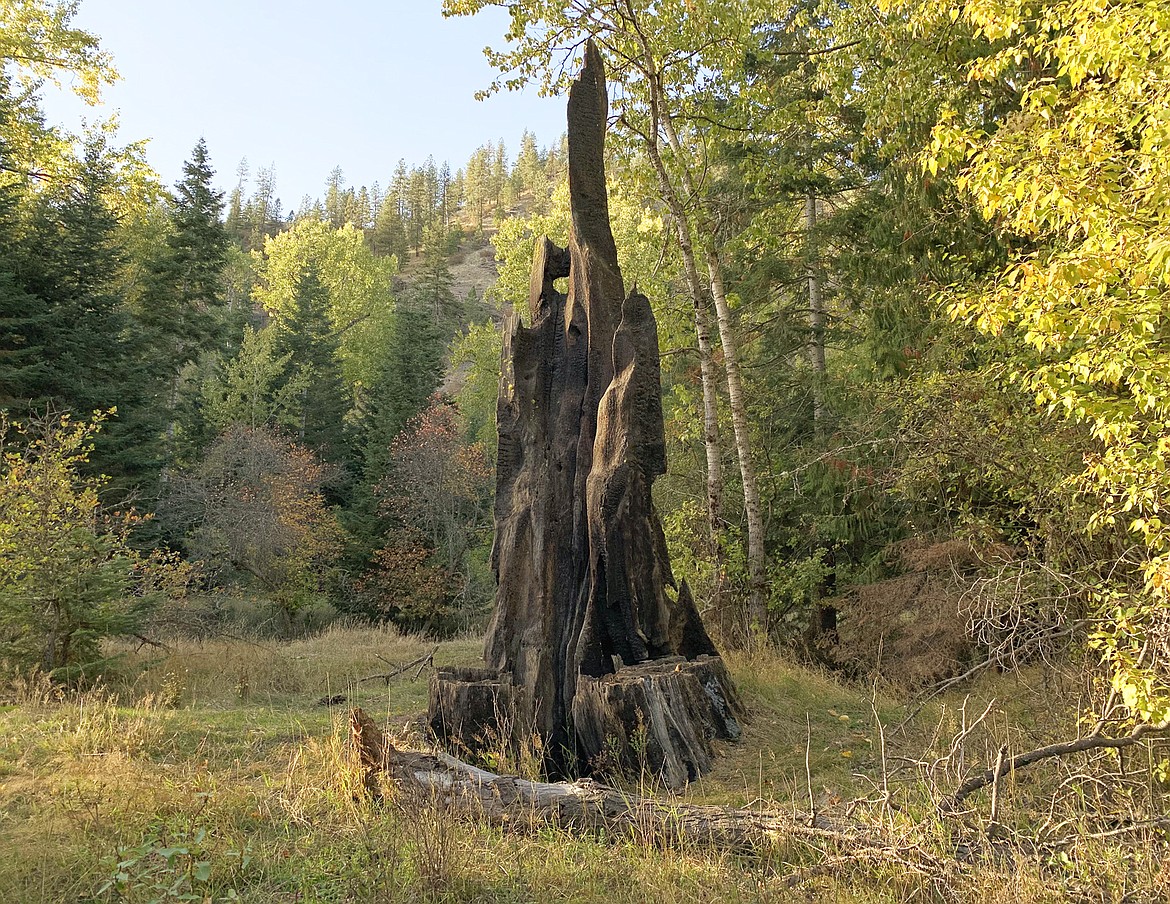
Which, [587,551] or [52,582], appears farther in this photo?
[52,582]

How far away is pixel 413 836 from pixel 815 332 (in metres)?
12.3

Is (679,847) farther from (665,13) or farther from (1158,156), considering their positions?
(665,13)

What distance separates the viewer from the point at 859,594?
35.0 feet

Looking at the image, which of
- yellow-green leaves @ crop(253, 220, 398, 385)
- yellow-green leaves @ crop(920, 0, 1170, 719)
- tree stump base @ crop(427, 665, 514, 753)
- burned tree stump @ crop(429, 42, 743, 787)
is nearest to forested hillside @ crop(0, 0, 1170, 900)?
yellow-green leaves @ crop(920, 0, 1170, 719)

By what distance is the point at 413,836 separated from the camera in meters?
3.97

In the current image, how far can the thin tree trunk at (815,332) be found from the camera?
13.1 metres

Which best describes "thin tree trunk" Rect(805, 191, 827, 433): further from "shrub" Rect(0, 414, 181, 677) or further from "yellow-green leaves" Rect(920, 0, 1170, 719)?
"shrub" Rect(0, 414, 181, 677)

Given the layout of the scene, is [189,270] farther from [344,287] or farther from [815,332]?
[815,332]

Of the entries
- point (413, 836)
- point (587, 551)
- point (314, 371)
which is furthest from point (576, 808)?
point (314, 371)

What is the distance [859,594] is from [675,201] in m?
6.24

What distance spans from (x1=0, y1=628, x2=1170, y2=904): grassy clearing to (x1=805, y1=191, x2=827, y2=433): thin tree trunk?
7083 millimetres

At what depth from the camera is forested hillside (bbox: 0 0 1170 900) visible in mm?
4434

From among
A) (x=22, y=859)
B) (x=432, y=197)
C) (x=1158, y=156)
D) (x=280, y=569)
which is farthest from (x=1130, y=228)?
(x=432, y=197)

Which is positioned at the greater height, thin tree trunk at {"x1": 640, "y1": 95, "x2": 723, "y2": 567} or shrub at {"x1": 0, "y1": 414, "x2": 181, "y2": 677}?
thin tree trunk at {"x1": 640, "y1": 95, "x2": 723, "y2": 567}
